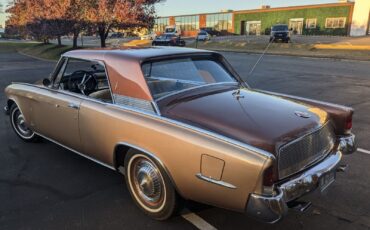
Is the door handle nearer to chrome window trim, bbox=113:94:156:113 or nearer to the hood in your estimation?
chrome window trim, bbox=113:94:156:113

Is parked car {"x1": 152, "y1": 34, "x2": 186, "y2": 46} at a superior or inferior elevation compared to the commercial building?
inferior

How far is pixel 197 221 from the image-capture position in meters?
3.32

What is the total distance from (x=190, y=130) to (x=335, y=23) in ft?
195

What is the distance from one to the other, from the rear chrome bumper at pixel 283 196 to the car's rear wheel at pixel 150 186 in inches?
31.5

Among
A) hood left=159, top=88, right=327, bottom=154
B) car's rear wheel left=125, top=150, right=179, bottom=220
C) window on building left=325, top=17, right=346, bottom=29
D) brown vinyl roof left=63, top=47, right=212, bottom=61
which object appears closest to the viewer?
hood left=159, top=88, right=327, bottom=154

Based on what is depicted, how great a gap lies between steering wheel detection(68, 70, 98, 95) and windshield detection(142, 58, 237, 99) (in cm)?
107

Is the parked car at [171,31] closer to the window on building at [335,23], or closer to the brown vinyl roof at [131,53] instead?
the window on building at [335,23]

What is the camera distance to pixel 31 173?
4.42 m

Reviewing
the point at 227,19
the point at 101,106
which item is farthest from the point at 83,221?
the point at 227,19

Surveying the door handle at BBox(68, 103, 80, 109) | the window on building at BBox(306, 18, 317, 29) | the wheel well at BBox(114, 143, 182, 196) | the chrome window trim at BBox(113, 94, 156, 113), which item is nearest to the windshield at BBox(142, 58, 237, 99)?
the chrome window trim at BBox(113, 94, 156, 113)

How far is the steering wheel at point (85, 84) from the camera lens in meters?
4.33

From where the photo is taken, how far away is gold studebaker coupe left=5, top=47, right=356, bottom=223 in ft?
8.84

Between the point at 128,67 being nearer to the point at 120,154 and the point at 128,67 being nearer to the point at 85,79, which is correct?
the point at 120,154

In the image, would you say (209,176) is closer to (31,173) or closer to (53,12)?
(31,173)
